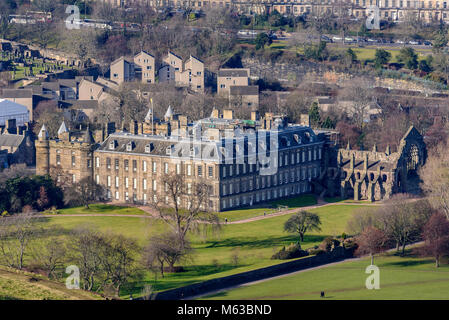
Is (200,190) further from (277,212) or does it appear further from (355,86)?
(355,86)

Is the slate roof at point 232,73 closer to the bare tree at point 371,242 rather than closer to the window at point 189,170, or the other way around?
the window at point 189,170

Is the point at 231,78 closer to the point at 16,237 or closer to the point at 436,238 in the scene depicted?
the point at 436,238

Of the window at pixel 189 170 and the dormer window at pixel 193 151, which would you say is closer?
the dormer window at pixel 193 151

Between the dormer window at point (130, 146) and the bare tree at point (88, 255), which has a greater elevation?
the dormer window at point (130, 146)

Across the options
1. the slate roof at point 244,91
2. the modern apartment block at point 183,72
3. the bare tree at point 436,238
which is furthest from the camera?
the modern apartment block at point 183,72

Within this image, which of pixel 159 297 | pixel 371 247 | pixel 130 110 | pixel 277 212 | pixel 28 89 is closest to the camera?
pixel 159 297


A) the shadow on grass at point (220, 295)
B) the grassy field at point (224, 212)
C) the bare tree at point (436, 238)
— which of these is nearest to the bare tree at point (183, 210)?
the grassy field at point (224, 212)
